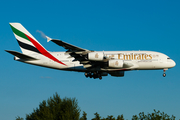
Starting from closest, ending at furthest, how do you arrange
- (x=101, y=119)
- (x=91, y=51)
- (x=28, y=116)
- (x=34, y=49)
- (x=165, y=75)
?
(x=91, y=51), (x=165, y=75), (x=34, y=49), (x=28, y=116), (x=101, y=119)

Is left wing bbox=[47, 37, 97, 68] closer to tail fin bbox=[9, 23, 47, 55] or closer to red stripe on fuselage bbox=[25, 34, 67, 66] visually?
red stripe on fuselage bbox=[25, 34, 67, 66]

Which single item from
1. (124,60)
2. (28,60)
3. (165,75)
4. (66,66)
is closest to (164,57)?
(165,75)

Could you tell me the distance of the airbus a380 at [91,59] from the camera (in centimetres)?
4453

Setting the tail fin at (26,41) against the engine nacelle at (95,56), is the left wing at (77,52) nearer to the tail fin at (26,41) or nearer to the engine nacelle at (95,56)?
the engine nacelle at (95,56)

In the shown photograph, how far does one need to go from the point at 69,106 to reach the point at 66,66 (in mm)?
9125

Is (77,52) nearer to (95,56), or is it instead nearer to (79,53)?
(79,53)

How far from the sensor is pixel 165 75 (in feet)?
156

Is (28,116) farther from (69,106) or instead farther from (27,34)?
(27,34)

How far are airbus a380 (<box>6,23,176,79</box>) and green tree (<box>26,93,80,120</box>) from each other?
7552 mm

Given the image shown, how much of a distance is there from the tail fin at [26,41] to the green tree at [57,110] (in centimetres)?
1107

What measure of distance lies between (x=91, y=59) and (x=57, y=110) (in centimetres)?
1516

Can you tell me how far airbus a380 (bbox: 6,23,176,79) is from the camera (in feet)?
146

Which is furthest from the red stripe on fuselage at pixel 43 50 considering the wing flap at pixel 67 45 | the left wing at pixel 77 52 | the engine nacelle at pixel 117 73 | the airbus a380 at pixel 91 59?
the engine nacelle at pixel 117 73

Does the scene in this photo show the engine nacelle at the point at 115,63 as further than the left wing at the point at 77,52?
Yes
